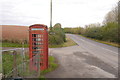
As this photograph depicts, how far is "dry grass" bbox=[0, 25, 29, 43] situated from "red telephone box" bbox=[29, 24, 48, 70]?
8801 mm

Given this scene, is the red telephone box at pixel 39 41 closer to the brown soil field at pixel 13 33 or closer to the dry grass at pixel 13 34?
the dry grass at pixel 13 34

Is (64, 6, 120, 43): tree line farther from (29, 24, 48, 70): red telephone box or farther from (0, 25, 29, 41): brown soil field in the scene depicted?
(29, 24, 48, 70): red telephone box

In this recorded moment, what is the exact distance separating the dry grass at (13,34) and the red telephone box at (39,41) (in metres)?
8.80

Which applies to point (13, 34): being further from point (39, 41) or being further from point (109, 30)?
point (109, 30)

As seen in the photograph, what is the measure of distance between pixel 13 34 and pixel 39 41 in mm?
10051

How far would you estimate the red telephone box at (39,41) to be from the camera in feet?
19.5

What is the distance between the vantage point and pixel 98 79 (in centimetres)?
527

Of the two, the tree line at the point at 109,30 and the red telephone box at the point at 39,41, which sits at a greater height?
the tree line at the point at 109,30

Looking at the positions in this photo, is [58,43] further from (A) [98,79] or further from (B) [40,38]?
(A) [98,79]

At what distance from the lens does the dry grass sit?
14.2m

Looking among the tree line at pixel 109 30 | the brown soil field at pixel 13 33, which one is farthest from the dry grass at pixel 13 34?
the tree line at pixel 109 30

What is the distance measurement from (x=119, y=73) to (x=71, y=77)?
2.75 m

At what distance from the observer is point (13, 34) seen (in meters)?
14.8

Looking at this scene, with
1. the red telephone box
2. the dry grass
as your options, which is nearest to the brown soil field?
the dry grass
